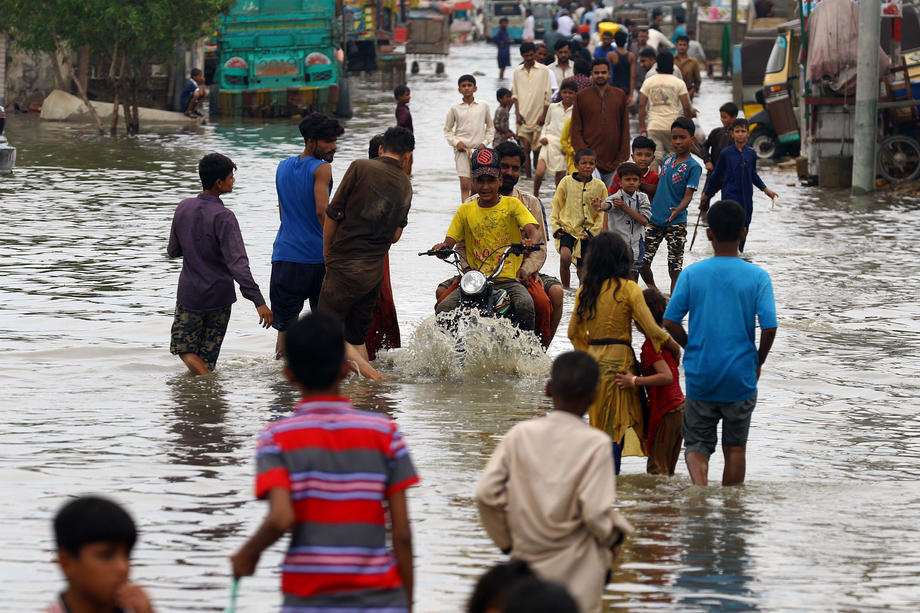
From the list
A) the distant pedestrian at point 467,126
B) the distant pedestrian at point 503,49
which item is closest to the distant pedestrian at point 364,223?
the distant pedestrian at point 467,126

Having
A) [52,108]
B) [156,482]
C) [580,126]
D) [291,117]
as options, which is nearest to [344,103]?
[291,117]

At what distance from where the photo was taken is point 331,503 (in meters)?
3.62

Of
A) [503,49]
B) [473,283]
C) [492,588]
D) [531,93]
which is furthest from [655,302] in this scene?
[503,49]

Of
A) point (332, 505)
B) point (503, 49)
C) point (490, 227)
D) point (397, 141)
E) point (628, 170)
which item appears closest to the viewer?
point (332, 505)

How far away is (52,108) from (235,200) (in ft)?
41.5

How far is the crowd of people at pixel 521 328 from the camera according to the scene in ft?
11.8

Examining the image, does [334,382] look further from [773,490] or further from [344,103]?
[344,103]

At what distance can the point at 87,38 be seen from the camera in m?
25.7

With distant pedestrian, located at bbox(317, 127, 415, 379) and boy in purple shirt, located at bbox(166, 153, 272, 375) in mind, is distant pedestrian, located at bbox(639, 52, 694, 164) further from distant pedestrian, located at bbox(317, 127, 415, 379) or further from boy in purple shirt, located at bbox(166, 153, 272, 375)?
boy in purple shirt, located at bbox(166, 153, 272, 375)

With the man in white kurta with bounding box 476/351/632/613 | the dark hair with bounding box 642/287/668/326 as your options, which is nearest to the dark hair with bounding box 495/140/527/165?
the dark hair with bounding box 642/287/668/326

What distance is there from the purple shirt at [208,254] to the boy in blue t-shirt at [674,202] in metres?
4.08

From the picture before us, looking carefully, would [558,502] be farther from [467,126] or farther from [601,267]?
[467,126]

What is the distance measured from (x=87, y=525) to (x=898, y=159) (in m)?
17.4

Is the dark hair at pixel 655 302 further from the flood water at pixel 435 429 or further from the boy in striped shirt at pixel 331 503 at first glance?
the boy in striped shirt at pixel 331 503
